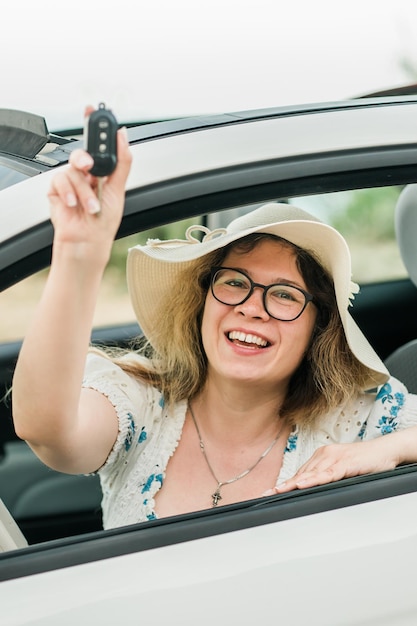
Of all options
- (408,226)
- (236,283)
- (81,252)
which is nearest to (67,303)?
(81,252)

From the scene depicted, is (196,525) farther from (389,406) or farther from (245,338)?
(389,406)

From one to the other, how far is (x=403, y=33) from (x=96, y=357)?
1219 centimetres

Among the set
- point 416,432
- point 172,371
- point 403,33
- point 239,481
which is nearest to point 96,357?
point 172,371

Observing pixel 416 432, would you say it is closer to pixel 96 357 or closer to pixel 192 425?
pixel 192 425

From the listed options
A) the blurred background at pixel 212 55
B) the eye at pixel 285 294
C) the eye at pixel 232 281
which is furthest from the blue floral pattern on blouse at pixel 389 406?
the blurred background at pixel 212 55

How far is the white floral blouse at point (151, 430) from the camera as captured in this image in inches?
80.4

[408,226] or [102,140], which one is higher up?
[408,226]

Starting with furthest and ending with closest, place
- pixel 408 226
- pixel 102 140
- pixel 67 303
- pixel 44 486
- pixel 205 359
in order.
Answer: pixel 44 486
pixel 408 226
pixel 205 359
pixel 67 303
pixel 102 140

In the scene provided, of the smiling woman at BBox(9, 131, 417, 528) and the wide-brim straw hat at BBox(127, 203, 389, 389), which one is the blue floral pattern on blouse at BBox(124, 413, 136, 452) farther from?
the wide-brim straw hat at BBox(127, 203, 389, 389)

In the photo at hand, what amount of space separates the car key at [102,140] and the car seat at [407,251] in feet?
3.75

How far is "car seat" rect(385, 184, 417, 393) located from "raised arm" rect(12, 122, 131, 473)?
3.59ft

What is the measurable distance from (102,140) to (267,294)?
0.78 m

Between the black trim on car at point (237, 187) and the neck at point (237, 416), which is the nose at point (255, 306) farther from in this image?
the black trim on car at point (237, 187)

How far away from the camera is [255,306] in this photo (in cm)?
194
